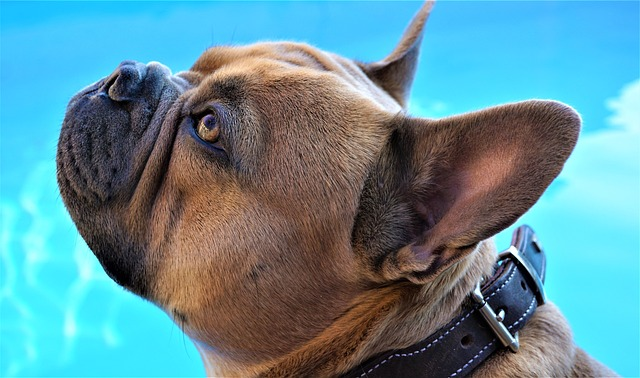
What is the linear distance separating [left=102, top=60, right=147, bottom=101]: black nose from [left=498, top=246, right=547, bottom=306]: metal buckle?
1137 mm

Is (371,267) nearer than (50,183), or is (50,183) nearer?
(371,267)

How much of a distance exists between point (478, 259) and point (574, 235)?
344 cm

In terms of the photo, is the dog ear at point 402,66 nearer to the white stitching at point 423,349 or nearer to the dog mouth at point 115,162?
the dog mouth at point 115,162

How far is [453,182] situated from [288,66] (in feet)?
2.00

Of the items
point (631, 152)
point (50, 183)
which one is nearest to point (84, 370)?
point (50, 183)

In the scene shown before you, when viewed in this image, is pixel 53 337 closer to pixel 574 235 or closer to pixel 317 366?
pixel 317 366

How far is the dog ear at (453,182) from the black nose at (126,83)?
0.74 metres

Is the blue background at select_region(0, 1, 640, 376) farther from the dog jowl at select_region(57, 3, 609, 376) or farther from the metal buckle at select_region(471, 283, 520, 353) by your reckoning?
the metal buckle at select_region(471, 283, 520, 353)

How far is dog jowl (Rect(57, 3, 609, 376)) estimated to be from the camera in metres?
1.59

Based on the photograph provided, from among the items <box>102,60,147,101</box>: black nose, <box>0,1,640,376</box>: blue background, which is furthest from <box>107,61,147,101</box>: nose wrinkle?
<box>0,1,640,376</box>: blue background

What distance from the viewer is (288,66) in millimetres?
1847

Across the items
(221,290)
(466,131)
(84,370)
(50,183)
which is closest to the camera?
(466,131)

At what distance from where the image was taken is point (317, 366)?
168cm

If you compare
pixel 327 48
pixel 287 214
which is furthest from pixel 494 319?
pixel 327 48
